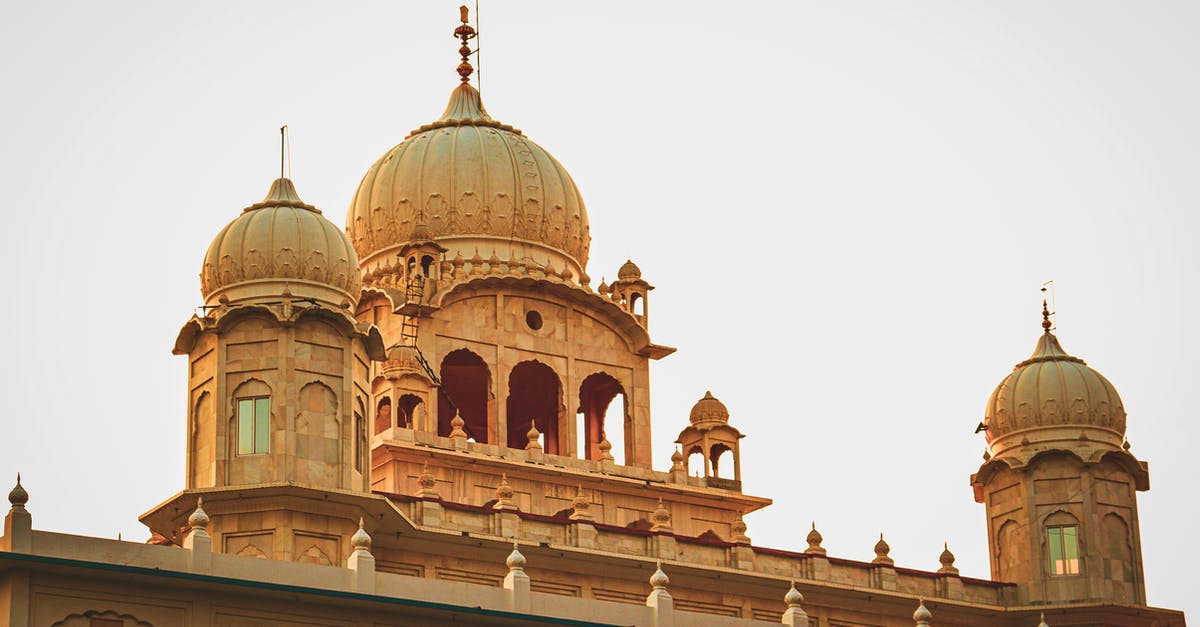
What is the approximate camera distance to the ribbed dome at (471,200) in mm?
86125

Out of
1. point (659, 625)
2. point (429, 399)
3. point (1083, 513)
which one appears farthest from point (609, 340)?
point (659, 625)

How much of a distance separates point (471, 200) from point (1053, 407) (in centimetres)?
1895

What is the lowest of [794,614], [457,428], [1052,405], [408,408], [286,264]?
[794,614]

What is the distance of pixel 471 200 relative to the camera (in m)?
86.2

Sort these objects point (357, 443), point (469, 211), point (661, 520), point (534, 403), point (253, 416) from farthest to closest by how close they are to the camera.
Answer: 1. point (534, 403)
2. point (469, 211)
3. point (661, 520)
4. point (357, 443)
5. point (253, 416)

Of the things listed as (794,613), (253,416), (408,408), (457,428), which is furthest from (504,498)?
(794,613)

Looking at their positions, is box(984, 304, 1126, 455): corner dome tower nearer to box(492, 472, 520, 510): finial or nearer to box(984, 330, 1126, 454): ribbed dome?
box(984, 330, 1126, 454): ribbed dome

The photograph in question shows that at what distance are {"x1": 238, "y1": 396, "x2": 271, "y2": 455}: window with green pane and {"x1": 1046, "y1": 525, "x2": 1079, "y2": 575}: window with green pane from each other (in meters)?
24.8

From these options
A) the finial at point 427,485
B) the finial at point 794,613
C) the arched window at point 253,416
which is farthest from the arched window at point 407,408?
the finial at point 794,613

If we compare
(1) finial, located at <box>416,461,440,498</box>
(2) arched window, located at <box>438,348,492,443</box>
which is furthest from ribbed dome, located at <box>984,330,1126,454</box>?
(1) finial, located at <box>416,461,440,498</box>

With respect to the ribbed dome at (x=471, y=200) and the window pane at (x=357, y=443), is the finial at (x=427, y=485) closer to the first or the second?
the window pane at (x=357, y=443)

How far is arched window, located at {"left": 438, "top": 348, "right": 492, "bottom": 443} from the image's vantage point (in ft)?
276

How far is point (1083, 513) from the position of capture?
8162 cm

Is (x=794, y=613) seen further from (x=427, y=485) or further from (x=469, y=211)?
(x=469, y=211)
